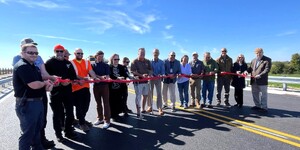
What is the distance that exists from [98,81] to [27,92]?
266 centimetres

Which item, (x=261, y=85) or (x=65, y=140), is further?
(x=261, y=85)

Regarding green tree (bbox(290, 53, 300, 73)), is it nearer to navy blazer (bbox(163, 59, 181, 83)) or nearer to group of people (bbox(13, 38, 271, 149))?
group of people (bbox(13, 38, 271, 149))

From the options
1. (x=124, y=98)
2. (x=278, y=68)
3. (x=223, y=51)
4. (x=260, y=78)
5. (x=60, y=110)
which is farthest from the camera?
(x=278, y=68)

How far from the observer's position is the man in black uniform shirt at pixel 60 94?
5543 mm

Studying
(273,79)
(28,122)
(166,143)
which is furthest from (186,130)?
(273,79)

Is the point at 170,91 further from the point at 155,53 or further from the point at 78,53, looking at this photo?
the point at 78,53

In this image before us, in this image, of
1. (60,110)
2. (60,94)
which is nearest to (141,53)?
(60,94)

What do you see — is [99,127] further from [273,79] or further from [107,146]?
[273,79]

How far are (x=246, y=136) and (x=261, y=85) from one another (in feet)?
12.1

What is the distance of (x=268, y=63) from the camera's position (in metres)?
8.45

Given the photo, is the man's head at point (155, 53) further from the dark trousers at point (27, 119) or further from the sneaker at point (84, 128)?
the dark trousers at point (27, 119)

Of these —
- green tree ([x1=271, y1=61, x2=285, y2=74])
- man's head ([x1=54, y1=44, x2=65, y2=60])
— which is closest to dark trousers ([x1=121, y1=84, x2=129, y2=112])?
man's head ([x1=54, y1=44, x2=65, y2=60])

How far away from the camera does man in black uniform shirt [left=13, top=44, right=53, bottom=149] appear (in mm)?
3916

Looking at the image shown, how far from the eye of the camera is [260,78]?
28.0ft
